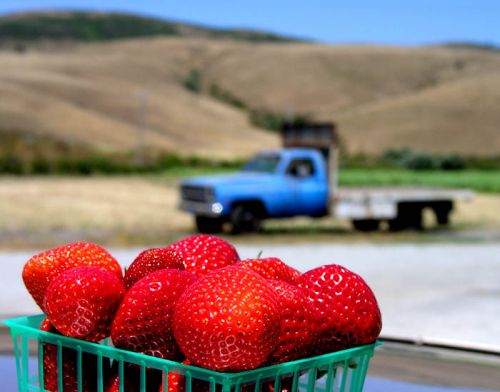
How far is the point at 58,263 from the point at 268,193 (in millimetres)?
17019

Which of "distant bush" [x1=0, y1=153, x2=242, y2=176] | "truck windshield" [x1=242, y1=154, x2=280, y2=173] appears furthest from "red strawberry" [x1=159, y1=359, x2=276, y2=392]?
"distant bush" [x1=0, y1=153, x2=242, y2=176]

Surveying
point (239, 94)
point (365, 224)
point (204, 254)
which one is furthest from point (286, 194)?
point (239, 94)

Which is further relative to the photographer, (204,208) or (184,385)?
(204,208)

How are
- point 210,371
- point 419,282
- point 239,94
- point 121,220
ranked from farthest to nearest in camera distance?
point 239,94
point 121,220
point 419,282
point 210,371

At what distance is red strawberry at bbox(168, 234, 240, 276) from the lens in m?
2.15

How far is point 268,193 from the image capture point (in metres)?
19.1

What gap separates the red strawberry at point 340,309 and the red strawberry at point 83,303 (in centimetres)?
41

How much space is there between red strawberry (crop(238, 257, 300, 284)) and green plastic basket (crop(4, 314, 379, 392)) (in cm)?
23

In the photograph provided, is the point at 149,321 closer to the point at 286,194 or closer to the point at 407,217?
the point at 286,194

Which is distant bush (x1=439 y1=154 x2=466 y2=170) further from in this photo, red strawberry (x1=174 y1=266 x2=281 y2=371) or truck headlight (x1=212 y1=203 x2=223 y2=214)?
red strawberry (x1=174 y1=266 x2=281 y2=371)

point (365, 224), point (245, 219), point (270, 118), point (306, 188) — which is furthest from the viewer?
point (270, 118)

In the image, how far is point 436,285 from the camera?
37.5 ft

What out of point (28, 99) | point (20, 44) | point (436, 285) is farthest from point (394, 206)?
point (20, 44)

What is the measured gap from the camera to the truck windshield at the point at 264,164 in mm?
19648
